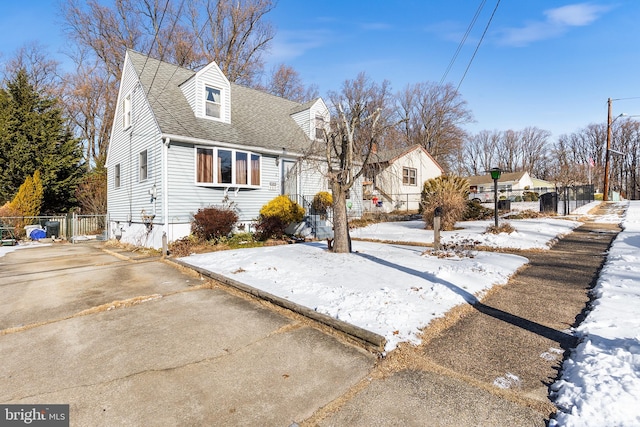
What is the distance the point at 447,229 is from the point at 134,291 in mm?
10714

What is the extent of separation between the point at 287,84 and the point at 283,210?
2171 centimetres

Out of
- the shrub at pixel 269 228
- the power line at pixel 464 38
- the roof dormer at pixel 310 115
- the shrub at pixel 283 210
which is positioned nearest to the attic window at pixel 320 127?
the roof dormer at pixel 310 115

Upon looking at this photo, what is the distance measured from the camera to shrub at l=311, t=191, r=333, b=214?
13.3 metres

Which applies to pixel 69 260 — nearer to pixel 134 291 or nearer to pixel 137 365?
pixel 134 291

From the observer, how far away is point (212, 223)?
32.7 feet

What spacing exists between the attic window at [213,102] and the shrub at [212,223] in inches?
169

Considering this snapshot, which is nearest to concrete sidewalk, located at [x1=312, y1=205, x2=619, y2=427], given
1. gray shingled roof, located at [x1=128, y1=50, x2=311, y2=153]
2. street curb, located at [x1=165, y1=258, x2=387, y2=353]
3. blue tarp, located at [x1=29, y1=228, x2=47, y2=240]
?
street curb, located at [x1=165, y1=258, x2=387, y2=353]

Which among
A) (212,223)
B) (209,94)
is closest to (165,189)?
(212,223)

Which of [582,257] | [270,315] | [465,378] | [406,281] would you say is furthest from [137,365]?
[582,257]

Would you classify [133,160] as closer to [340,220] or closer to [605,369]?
[340,220]

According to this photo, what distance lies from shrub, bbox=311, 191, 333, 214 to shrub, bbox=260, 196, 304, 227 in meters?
1.27

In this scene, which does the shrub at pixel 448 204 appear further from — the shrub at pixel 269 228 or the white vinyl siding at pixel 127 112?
the white vinyl siding at pixel 127 112

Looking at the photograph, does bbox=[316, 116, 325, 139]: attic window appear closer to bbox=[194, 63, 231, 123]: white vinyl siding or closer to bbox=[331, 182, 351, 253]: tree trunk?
bbox=[331, 182, 351, 253]: tree trunk

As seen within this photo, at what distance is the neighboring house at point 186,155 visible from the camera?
10500 mm
